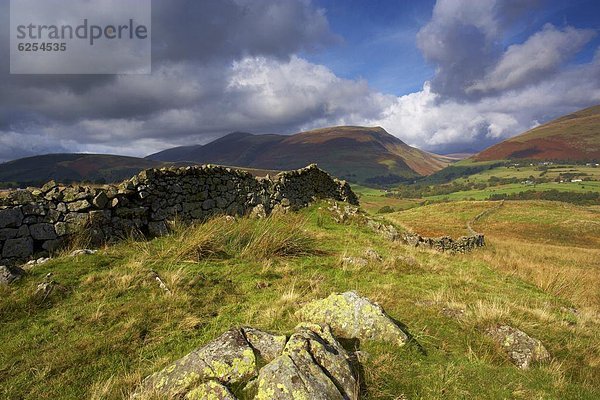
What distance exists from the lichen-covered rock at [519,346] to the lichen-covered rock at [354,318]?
6.52ft

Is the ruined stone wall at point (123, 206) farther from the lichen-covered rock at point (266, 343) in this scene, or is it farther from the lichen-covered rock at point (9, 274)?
the lichen-covered rock at point (266, 343)

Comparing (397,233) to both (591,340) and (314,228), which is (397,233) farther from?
(591,340)

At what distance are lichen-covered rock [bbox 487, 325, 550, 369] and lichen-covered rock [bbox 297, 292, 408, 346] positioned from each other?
199 cm

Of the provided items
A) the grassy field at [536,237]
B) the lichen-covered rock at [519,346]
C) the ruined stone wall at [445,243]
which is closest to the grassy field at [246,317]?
the lichen-covered rock at [519,346]

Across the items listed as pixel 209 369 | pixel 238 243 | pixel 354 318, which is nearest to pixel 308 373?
pixel 209 369

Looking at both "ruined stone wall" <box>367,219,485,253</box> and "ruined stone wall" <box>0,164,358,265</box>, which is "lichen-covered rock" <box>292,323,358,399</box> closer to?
"ruined stone wall" <box>0,164,358,265</box>

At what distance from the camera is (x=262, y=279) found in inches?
299

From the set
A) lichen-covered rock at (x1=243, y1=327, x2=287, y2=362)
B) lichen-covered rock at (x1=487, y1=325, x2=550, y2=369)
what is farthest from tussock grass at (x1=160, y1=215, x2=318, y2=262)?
lichen-covered rock at (x1=487, y1=325, x2=550, y2=369)

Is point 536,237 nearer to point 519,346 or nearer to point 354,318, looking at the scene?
point 519,346

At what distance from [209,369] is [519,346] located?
5120 mm

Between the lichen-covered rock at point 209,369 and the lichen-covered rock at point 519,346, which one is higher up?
the lichen-covered rock at point 209,369

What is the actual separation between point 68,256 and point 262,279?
4.54 metres

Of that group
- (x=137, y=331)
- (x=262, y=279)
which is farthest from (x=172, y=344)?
(x=262, y=279)

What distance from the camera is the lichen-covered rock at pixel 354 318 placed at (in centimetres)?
485
